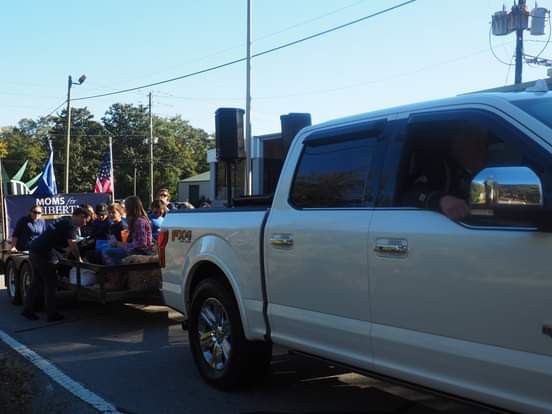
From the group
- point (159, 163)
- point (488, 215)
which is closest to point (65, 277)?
point (488, 215)

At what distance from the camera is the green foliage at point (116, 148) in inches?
3319

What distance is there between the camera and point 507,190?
315 cm

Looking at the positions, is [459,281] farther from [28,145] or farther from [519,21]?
[28,145]

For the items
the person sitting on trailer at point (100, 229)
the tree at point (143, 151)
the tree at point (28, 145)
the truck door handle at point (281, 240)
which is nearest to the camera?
the truck door handle at point (281, 240)

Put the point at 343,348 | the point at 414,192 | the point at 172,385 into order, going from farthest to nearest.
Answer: the point at 172,385
the point at 343,348
the point at 414,192

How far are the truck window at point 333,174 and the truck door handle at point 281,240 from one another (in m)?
0.25

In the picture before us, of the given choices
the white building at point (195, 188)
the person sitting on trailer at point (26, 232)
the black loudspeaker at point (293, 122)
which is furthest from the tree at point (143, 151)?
the black loudspeaker at point (293, 122)

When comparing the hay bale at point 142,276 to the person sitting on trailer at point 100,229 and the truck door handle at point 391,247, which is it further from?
the truck door handle at point 391,247

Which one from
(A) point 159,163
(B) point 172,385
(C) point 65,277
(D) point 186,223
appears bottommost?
(B) point 172,385

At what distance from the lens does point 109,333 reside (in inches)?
317

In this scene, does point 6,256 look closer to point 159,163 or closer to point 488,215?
point 488,215

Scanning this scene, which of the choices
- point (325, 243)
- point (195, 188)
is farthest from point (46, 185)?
point (195, 188)

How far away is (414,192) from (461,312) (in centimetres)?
82

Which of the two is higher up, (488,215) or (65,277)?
(488,215)
